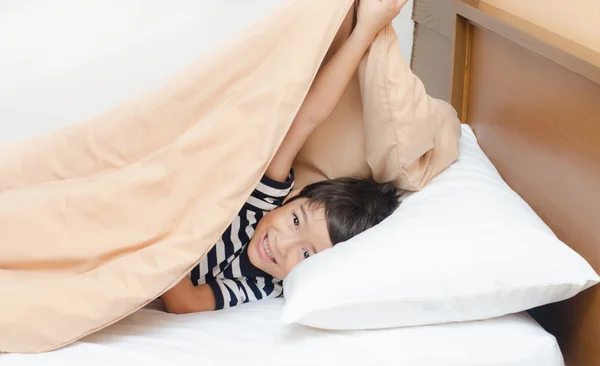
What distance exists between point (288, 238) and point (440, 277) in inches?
13.3

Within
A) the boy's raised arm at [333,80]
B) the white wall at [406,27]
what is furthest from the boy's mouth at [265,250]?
the white wall at [406,27]

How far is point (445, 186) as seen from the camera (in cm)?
110

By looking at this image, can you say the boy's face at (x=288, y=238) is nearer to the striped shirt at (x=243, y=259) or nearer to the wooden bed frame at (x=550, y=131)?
the striped shirt at (x=243, y=259)

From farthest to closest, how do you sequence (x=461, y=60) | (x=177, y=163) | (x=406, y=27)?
(x=406, y=27)
(x=461, y=60)
(x=177, y=163)

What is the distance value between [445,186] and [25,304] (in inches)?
27.8

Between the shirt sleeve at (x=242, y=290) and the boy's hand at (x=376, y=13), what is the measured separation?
1.63 feet

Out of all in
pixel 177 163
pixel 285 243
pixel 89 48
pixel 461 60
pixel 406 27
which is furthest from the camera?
pixel 406 27

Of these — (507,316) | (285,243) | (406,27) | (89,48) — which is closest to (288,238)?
(285,243)

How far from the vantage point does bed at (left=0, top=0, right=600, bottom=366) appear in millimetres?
852

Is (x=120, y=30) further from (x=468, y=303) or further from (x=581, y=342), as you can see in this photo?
(x=581, y=342)

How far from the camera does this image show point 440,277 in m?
0.87

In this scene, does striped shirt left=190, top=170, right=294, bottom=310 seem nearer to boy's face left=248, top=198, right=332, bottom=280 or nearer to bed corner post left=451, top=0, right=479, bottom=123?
boy's face left=248, top=198, right=332, bottom=280

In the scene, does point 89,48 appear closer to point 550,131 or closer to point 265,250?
point 265,250

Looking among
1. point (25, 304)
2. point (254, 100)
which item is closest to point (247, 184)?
point (254, 100)
